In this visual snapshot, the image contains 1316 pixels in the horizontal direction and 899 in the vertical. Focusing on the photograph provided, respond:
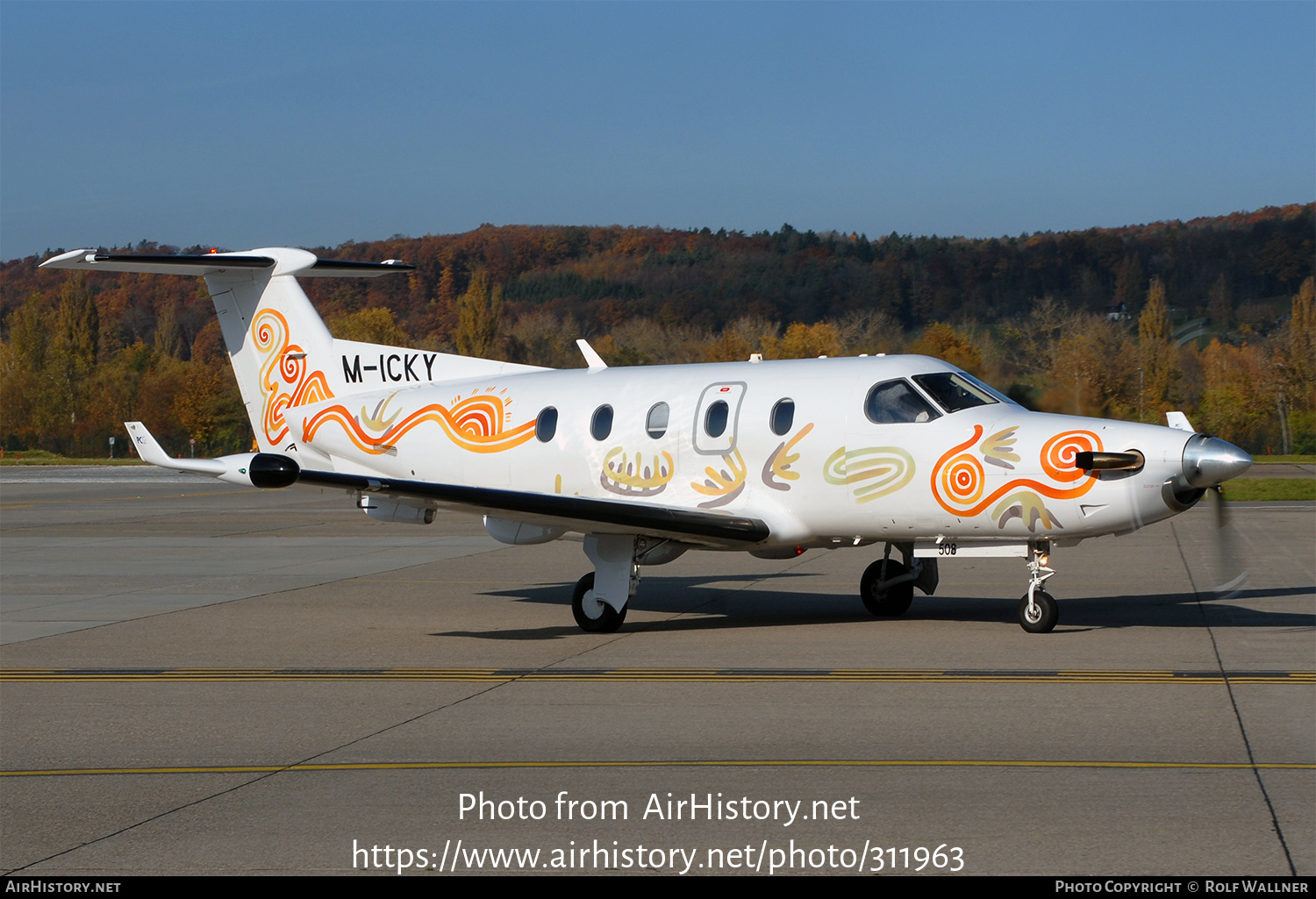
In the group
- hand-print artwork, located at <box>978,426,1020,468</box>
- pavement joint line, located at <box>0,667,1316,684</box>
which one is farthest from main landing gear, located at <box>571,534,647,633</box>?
hand-print artwork, located at <box>978,426,1020,468</box>

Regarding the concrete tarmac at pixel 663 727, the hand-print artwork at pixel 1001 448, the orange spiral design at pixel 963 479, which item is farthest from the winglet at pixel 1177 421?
the orange spiral design at pixel 963 479

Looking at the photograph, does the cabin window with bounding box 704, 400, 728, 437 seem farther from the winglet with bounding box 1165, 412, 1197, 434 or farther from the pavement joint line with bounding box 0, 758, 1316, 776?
the pavement joint line with bounding box 0, 758, 1316, 776

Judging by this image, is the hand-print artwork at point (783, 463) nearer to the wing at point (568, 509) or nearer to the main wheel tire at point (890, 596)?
the wing at point (568, 509)

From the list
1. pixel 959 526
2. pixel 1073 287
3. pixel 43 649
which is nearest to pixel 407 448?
pixel 43 649

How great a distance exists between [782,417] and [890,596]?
2.60 metres

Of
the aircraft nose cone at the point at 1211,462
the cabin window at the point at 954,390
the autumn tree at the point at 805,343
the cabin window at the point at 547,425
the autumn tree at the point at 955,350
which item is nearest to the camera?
the aircraft nose cone at the point at 1211,462

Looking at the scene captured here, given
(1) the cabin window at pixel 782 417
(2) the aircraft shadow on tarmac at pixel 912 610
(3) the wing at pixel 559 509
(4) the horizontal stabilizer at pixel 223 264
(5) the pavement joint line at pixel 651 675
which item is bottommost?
(2) the aircraft shadow on tarmac at pixel 912 610

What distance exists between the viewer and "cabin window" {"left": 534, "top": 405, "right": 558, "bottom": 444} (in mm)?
14711

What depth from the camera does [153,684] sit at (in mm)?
10688

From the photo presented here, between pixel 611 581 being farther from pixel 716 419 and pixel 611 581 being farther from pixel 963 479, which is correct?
pixel 963 479

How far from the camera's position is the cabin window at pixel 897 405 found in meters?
12.7

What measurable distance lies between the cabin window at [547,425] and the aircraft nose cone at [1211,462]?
678 centimetres

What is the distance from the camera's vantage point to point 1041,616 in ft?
41.5

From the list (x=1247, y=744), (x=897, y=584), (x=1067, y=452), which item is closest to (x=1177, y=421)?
(x=1067, y=452)
